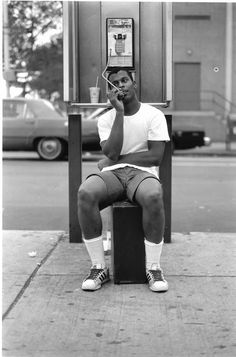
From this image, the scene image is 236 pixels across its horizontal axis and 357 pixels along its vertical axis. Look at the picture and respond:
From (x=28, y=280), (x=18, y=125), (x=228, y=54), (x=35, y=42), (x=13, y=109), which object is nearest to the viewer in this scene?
(x=28, y=280)

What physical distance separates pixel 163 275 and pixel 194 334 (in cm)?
112

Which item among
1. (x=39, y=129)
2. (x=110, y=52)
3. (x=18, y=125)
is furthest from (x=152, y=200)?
(x=18, y=125)

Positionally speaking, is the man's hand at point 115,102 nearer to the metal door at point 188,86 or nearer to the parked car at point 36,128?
the parked car at point 36,128

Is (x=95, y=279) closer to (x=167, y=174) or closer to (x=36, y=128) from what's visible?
(x=167, y=174)

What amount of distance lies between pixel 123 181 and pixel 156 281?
2.36 feet

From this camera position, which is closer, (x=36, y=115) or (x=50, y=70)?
(x=36, y=115)

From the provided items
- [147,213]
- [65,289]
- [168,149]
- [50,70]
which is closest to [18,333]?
[65,289]

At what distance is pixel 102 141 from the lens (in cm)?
441

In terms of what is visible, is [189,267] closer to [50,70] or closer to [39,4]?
[39,4]

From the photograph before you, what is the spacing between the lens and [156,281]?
4.07 meters

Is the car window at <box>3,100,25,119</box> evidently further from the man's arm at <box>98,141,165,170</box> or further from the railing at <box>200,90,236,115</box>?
the railing at <box>200,90,236,115</box>

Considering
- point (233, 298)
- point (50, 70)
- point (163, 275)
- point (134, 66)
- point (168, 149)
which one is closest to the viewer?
point (233, 298)

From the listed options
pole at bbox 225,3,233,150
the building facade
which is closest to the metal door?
the building facade

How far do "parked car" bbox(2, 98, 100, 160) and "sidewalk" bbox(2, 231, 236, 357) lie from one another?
9.23 m
